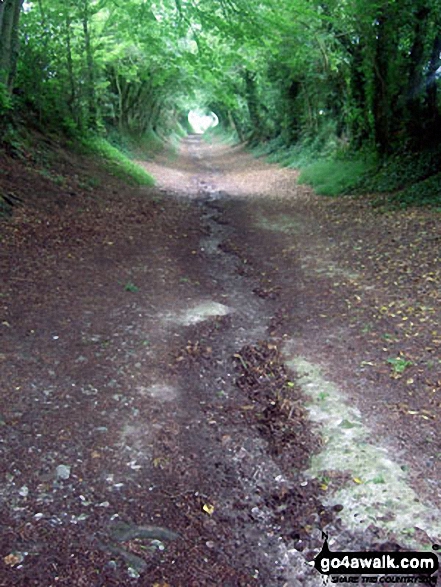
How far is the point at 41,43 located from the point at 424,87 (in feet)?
36.0

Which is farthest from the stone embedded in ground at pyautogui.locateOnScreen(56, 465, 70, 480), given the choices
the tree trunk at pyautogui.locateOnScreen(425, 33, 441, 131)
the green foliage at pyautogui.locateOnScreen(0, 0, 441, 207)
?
the tree trunk at pyautogui.locateOnScreen(425, 33, 441, 131)

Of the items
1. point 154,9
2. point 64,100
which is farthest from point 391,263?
point 64,100

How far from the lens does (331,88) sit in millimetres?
22062

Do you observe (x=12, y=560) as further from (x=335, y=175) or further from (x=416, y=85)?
(x=335, y=175)

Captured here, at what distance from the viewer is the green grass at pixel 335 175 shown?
54.1 ft

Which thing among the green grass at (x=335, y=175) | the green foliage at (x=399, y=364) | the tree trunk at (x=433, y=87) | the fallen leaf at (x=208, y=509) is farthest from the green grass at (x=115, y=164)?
the fallen leaf at (x=208, y=509)

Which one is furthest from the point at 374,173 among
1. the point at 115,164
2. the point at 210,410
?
the point at 210,410

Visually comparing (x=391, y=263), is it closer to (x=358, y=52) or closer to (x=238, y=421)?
(x=238, y=421)

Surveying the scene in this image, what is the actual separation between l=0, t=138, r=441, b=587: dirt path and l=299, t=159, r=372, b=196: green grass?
6.79 metres
